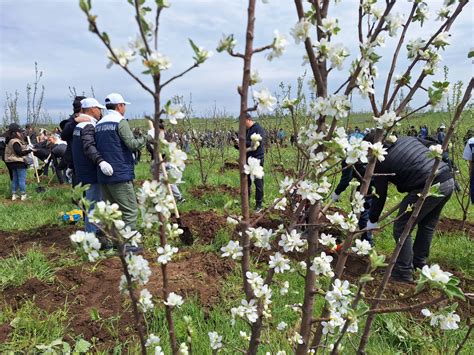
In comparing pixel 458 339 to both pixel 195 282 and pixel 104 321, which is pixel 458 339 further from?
pixel 104 321

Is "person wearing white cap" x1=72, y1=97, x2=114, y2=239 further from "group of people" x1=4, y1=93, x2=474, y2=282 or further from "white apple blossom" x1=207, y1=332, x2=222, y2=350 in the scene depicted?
"white apple blossom" x1=207, y1=332, x2=222, y2=350

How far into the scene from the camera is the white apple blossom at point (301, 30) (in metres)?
1.11

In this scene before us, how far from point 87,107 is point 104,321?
2.88 m

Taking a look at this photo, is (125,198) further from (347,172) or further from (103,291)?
(347,172)

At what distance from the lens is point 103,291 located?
3.44 m

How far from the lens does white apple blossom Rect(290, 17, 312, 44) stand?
1.11 m

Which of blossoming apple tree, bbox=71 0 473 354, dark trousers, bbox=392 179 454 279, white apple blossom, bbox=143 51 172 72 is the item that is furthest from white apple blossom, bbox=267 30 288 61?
dark trousers, bbox=392 179 454 279

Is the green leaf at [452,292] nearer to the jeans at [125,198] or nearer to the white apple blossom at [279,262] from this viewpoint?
the white apple blossom at [279,262]

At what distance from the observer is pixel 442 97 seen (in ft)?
4.24

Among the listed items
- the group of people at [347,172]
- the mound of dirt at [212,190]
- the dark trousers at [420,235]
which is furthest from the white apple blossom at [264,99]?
the mound of dirt at [212,190]

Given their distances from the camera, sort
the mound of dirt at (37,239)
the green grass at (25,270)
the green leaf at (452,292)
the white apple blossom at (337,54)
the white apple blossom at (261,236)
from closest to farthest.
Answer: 1. the green leaf at (452,292)
2. the white apple blossom at (337,54)
3. the white apple blossom at (261,236)
4. the green grass at (25,270)
5. the mound of dirt at (37,239)

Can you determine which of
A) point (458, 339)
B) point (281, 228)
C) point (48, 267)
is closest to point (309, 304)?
point (281, 228)

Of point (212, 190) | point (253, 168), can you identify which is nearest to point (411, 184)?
point (253, 168)

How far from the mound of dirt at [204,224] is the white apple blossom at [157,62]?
4.10 m
